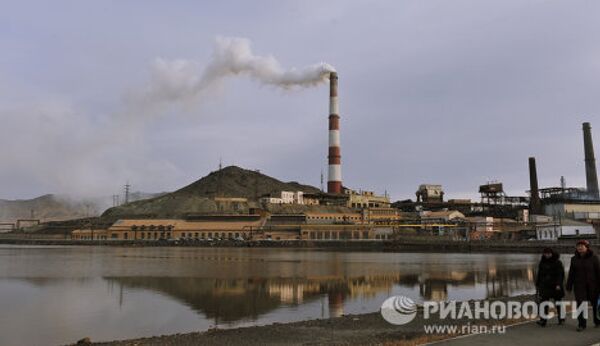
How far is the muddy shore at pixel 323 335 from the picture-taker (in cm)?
1087

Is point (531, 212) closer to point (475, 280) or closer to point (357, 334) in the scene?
point (475, 280)

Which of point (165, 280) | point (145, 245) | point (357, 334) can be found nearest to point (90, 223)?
point (145, 245)

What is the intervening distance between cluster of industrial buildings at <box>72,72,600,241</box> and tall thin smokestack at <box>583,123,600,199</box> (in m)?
0.19

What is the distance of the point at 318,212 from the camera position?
123 m

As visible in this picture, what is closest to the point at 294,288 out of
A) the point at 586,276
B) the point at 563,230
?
the point at 586,276

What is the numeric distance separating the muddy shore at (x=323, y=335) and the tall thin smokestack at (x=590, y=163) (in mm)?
112520

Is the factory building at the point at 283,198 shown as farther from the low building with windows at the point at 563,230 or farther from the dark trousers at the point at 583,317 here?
the dark trousers at the point at 583,317

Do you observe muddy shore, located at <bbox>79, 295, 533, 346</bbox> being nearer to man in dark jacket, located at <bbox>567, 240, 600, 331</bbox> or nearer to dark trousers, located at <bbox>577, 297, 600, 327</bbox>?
dark trousers, located at <bbox>577, 297, 600, 327</bbox>

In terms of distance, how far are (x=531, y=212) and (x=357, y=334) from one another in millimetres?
103846

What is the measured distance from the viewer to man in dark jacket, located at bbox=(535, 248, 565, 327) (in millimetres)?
10023

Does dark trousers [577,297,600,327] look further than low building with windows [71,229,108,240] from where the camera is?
No

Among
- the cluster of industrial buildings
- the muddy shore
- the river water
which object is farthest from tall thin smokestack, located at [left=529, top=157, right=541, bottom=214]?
the muddy shore

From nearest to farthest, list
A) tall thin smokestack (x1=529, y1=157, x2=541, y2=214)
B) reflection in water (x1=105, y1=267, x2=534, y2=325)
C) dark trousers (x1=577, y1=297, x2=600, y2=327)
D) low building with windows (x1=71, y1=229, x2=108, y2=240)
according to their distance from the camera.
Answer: dark trousers (x1=577, y1=297, x2=600, y2=327)
reflection in water (x1=105, y1=267, x2=534, y2=325)
tall thin smokestack (x1=529, y1=157, x2=541, y2=214)
low building with windows (x1=71, y1=229, x2=108, y2=240)

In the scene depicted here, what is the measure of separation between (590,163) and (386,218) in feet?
148
